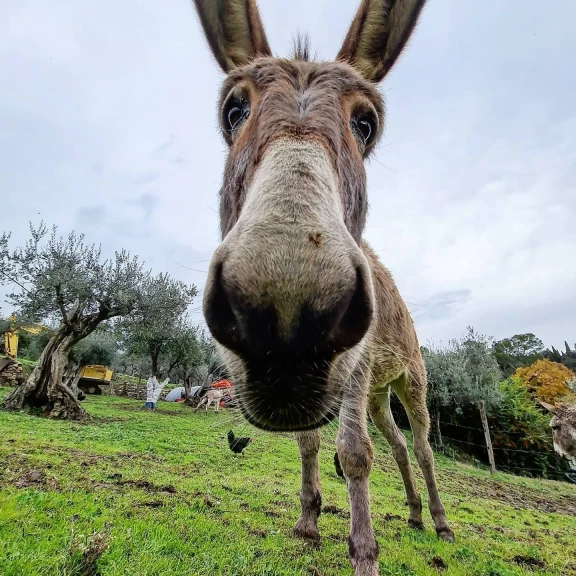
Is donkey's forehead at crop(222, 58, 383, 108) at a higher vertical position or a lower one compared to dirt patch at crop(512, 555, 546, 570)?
higher

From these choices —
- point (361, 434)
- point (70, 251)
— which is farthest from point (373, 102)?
point (70, 251)

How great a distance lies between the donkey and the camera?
43.4 inches

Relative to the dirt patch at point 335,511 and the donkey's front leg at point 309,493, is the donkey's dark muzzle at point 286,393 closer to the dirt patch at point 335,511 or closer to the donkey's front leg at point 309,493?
the donkey's front leg at point 309,493

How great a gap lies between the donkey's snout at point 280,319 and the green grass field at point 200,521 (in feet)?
2.91

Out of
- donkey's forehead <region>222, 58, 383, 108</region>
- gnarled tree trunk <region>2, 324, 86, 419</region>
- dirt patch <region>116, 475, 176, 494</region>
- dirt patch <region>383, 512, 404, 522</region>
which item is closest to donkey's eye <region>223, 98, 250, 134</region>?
donkey's forehead <region>222, 58, 383, 108</region>

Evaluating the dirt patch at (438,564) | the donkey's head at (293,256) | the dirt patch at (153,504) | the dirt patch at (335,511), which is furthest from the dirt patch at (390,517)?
the donkey's head at (293,256)

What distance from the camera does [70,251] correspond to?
17.7 m

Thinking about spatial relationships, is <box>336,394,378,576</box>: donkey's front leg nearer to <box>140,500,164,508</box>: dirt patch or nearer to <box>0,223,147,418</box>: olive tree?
<box>140,500,164,508</box>: dirt patch

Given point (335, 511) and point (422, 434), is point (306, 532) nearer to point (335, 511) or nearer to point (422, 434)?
point (335, 511)

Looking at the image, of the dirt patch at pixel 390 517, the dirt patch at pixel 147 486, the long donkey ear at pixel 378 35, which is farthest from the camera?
the dirt patch at pixel 390 517

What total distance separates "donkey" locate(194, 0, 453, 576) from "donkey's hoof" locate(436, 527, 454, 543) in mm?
2096

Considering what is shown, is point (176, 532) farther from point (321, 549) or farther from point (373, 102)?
point (373, 102)

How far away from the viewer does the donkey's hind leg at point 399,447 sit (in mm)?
5035

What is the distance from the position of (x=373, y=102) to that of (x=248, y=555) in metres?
3.62
